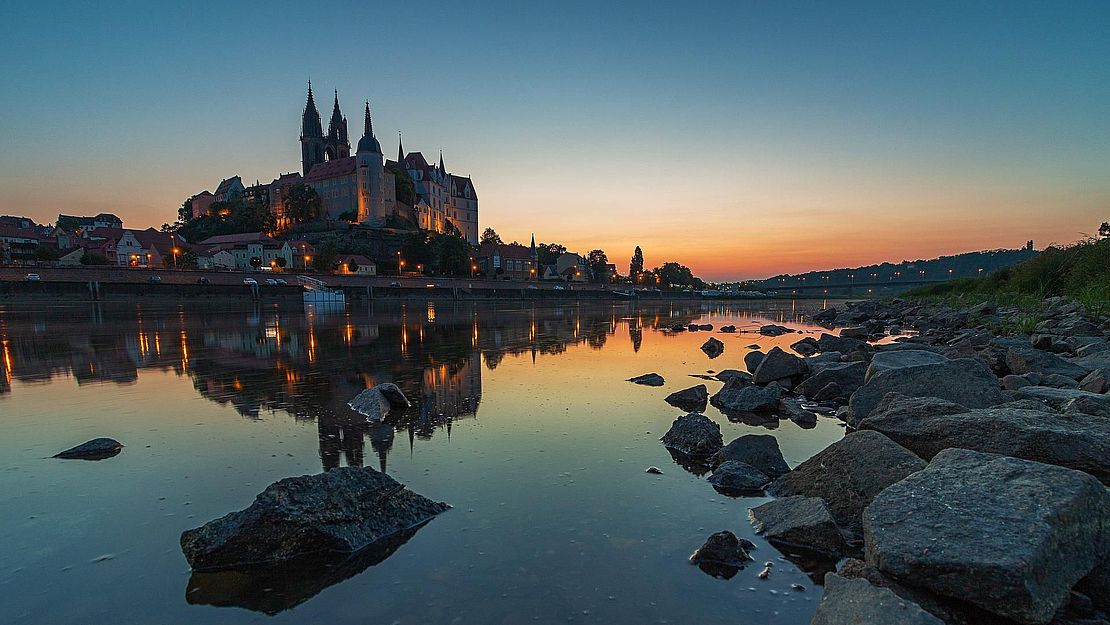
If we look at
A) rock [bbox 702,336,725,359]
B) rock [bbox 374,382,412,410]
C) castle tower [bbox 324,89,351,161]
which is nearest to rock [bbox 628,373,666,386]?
rock [bbox 374,382,412,410]

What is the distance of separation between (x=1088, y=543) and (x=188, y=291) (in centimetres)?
8503

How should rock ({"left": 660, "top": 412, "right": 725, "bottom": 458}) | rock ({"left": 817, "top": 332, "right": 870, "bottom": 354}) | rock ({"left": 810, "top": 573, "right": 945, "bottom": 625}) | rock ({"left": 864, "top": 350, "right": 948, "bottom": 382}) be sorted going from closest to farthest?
rock ({"left": 810, "top": 573, "right": 945, "bottom": 625}), rock ({"left": 660, "top": 412, "right": 725, "bottom": 458}), rock ({"left": 864, "top": 350, "right": 948, "bottom": 382}), rock ({"left": 817, "top": 332, "right": 870, "bottom": 354})

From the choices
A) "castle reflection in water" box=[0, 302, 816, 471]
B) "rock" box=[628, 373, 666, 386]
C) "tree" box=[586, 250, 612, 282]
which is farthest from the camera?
"tree" box=[586, 250, 612, 282]

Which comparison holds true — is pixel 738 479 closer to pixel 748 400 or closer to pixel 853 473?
pixel 853 473

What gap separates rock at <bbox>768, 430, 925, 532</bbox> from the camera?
18.3 ft

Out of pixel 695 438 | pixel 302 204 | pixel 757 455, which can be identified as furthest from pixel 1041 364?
pixel 302 204

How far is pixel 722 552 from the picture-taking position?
5062mm

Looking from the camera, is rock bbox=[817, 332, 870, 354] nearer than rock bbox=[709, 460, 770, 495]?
No

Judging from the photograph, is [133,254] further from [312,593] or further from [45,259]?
[312,593]

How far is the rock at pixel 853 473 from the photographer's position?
18.3ft

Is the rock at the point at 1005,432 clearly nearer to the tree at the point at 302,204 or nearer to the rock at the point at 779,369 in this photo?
the rock at the point at 779,369

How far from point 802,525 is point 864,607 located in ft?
6.34

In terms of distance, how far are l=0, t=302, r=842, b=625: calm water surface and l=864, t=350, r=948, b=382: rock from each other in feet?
5.12

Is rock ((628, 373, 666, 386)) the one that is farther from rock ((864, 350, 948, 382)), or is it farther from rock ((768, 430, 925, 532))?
rock ((768, 430, 925, 532))
